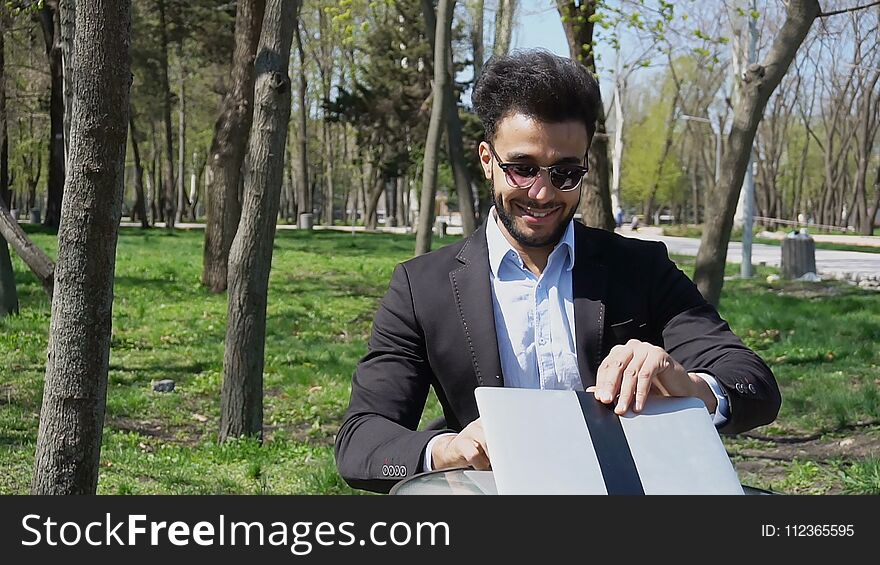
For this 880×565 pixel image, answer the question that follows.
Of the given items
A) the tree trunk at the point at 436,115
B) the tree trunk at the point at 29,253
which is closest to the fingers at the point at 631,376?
the tree trunk at the point at 29,253

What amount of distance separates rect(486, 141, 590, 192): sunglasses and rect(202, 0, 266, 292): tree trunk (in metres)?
12.1

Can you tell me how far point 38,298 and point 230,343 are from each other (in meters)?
Result: 6.65

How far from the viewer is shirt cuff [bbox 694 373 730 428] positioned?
232 centimetres

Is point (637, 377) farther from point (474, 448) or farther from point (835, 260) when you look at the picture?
point (835, 260)

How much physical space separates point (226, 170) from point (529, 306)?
489 inches

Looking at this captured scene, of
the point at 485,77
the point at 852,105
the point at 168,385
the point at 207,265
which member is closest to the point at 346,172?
the point at 852,105

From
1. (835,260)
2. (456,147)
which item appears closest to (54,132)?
(456,147)

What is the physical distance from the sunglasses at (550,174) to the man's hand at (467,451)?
0.65 m

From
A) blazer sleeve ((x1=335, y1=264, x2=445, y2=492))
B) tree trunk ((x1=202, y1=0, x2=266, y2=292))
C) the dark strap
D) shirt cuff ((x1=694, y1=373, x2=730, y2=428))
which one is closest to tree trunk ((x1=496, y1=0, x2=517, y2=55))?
tree trunk ((x1=202, y1=0, x2=266, y2=292))

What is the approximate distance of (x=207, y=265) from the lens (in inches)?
587

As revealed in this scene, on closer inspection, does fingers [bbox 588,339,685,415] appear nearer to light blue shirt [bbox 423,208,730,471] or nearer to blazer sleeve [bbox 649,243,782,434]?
blazer sleeve [bbox 649,243,782,434]

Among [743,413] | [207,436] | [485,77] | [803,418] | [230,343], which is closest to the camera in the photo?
[743,413]
